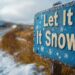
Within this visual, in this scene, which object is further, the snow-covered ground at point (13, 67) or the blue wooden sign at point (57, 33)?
the snow-covered ground at point (13, 67)

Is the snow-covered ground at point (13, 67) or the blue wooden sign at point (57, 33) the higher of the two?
the blue wooden sign at point (57, 33)

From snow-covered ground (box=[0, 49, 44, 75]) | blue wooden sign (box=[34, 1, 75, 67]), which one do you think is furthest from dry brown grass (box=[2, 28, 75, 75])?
blue wooden sign (box=[34, 1, 75, 67])

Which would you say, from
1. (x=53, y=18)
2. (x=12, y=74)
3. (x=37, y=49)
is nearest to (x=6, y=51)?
(x=12, y=74)

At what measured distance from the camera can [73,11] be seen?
423 centimetres

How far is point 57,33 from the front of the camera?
15.3 feet

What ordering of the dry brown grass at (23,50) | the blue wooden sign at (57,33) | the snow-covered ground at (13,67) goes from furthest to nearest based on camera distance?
the snow-covered ground at (13,67)
the dry brown grass at (23,50)
the blue wooden sign at (57,33)

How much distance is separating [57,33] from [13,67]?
4.19 m

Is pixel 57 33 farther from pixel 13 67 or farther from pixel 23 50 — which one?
pixel 23 50

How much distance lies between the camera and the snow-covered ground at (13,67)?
7.46 metres

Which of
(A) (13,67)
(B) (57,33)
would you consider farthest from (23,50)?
(B) (57,33)

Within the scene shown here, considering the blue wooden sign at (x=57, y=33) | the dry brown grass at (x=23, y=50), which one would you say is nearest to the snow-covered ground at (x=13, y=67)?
the dry brown grass at (x=23, y=50)

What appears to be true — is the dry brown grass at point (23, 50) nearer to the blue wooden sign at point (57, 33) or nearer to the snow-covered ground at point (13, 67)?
the snow-covered ground at point (13, 67)

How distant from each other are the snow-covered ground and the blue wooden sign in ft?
6.61

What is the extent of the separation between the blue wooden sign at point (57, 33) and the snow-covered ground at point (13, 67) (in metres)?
2.02
